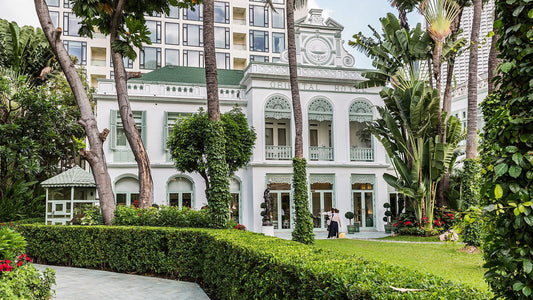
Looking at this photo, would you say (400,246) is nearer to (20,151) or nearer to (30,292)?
(30,292)

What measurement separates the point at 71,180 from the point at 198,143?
531 cm

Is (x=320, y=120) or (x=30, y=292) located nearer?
(x=30, y=292)

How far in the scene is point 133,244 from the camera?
10609 millimetres

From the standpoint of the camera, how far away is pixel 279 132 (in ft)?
84.8

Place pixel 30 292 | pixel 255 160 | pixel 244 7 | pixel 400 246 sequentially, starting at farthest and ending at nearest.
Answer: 1. pixel 244 7
2. pixel 255 160
3. pixel 400 246
4. pixel 30 292

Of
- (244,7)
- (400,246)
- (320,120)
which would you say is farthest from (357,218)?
(244,7)

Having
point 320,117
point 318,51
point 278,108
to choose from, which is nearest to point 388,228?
point 320,117

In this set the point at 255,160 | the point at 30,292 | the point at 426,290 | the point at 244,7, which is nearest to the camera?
the point at 426,290

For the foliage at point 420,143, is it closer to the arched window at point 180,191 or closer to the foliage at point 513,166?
the arched window at point 180,191

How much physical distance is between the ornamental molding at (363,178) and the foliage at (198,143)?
24.3 ft

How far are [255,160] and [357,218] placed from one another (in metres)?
6.97

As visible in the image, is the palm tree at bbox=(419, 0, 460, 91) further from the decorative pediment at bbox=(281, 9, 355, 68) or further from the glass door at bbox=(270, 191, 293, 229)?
the glass door at bbox=(270, 191, 293, 229)

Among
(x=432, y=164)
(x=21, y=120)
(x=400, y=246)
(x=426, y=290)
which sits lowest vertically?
(x=400, y=246)

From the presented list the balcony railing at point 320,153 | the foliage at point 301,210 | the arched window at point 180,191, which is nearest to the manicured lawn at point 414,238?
the foliage at point 301,210
